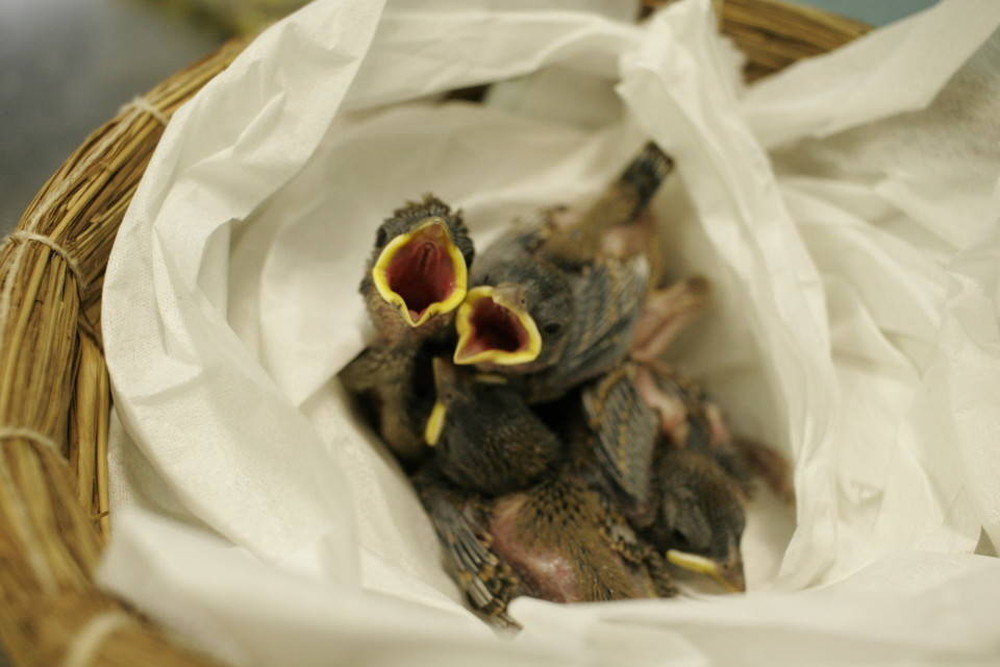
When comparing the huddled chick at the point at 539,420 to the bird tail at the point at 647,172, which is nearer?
the huddled chick at the point at 539,420

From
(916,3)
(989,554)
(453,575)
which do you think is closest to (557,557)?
(453,575)

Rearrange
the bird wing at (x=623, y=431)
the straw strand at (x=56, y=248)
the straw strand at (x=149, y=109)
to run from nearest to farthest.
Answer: the straw strand at (x=56, y=248)
the straw strand at (x=149, y=109)
the bird wing at (x=623, y=431)

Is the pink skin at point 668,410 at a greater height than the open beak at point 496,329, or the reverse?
the open beak at point 496,329

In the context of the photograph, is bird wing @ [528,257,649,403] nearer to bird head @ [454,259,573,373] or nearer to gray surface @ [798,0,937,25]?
bird head @ [454,259,573,373]

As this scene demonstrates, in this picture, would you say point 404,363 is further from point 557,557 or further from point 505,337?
point 557,557

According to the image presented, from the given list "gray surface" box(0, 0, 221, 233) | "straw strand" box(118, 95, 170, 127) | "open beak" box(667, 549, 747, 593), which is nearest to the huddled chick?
"open beak" box(667, 549, 747, 593)

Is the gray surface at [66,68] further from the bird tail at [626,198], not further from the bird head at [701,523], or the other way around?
the bird head at [701,523]

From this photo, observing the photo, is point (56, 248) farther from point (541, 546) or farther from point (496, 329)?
point (541, 546)

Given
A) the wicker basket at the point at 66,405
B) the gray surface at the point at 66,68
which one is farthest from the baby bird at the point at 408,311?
the gray surface at the point at 66,68
